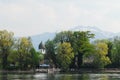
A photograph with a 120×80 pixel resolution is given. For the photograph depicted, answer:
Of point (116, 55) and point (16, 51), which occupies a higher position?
point (16, 51)

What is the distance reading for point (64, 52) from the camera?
118 metres

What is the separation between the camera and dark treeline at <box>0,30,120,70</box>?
117 m

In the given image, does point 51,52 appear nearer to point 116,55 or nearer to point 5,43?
point 5,43

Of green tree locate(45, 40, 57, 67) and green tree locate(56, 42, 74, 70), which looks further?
green tree locate(45, 40, 57, 67)

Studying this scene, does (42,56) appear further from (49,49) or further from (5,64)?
(5,64)

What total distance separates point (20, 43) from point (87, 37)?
2482cm

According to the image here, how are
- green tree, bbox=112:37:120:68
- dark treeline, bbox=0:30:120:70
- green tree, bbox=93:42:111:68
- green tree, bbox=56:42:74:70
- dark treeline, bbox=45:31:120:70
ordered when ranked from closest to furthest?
1. green tree, bbox=56:42:74:70
2. dark treeline, bbox=0:30:120:70
3. dark treeline, bbox=45:31:120:70
4. green tree, bbox=93:42:111:68
5. green tree, bbox=112:37:120:68

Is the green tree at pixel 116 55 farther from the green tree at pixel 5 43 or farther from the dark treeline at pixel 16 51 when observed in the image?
the green tree at pixel 5 43

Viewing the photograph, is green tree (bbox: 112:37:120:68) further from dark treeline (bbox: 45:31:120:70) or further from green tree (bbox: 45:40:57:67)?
green tree (bbox: 45:40:57:67)

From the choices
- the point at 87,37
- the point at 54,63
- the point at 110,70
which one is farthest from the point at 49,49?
the point at 110,70

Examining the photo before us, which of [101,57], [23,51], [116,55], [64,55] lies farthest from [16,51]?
[116,55]

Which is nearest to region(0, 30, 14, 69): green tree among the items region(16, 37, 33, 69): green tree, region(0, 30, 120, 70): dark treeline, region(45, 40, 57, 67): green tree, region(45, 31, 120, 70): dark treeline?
region(0, 30, 120, 70): dark treeline

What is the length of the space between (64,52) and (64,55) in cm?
140

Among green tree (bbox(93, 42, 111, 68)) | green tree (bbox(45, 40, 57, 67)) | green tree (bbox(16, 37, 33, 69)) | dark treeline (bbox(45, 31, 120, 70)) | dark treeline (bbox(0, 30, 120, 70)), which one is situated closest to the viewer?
green tree (bbox(16, 37, 33, 69))
